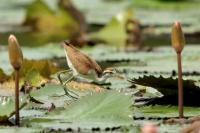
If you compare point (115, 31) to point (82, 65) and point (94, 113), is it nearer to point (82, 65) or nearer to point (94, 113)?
point (82, 65)

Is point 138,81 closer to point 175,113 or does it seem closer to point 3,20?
point 175,113

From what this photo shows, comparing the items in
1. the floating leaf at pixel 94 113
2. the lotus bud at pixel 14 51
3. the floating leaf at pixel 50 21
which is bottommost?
the floating leaf at pixel 94 113

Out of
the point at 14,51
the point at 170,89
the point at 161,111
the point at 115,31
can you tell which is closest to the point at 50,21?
the point at 115,31

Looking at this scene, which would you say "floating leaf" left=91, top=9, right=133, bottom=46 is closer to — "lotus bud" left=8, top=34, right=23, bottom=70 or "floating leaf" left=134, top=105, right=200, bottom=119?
"floating leaf" left=134, top=105, right=200, bottom=119

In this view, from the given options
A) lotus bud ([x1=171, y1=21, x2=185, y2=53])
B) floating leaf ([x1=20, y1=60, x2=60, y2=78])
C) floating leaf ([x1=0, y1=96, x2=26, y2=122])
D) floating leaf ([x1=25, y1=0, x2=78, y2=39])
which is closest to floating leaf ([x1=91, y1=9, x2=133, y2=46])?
floating leaf ([x1=25, y1=0, x2=78, y2=39])

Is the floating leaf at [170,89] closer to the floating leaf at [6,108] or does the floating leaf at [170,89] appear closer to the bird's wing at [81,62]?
the bird's wing at [81,62]

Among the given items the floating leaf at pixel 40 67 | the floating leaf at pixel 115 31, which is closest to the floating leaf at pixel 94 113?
the floating leaf at pixel 40 67
